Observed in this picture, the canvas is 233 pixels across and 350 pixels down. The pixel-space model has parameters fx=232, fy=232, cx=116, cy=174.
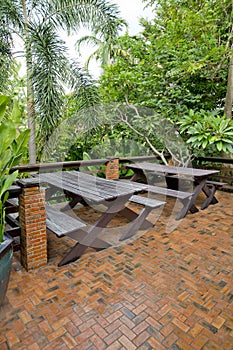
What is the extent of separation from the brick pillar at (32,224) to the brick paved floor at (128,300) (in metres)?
0.12

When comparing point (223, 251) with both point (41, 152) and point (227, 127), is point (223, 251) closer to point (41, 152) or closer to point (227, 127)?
point (227, 127)

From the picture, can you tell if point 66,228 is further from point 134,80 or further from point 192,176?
point 134,80

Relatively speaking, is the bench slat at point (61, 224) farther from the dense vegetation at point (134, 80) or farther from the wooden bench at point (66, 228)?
the dense vegetation at point (134, 80)

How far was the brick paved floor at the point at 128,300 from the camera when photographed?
151 centimetres

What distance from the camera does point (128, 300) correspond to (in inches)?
73.1

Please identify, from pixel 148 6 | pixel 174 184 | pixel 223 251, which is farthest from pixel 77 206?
pixel 148 6

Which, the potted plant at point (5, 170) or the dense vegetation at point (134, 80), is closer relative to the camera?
the potted plant at point (5, 170)

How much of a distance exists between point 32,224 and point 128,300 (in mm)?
1094

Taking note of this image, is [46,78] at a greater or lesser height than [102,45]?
lesser

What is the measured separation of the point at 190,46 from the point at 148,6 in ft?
6.40

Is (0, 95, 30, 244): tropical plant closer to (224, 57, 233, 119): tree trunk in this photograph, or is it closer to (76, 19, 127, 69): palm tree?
(76, 19, 127, 69): palm tree

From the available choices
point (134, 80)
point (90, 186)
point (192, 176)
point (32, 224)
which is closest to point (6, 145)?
point (32, 224)

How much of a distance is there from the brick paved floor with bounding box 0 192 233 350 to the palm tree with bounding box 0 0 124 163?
3.02 metres

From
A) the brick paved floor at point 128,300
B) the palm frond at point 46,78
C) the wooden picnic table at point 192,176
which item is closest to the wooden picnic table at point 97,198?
the brick paved floor at point 128,300
